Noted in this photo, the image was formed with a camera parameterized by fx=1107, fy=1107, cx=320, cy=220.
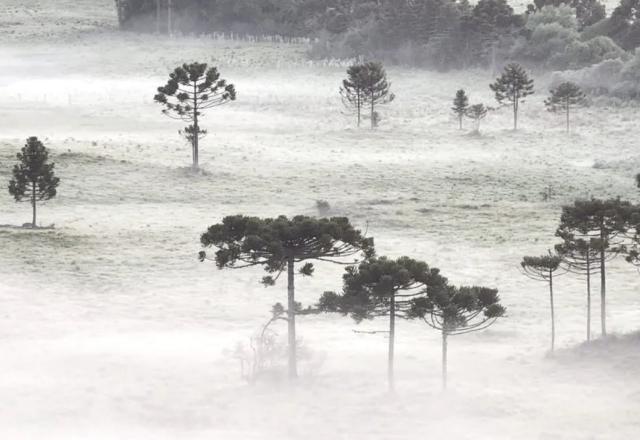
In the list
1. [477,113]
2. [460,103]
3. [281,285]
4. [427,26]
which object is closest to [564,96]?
[477,113]

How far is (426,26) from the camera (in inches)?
5758

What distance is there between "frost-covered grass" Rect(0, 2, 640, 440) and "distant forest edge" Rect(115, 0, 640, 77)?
20.3 m

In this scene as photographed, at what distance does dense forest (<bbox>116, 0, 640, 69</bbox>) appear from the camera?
139500 mm

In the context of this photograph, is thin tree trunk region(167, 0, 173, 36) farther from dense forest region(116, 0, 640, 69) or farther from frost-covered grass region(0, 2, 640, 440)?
frost-covered grass region(0, 2, 640, 440)

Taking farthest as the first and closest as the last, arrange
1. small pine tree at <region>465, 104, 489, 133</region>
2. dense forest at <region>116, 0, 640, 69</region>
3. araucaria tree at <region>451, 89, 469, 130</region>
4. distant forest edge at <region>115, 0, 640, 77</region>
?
dense forest at <region>116, 0, 640, 69</region> < distant forest edge at <region>115, 0, 640, 77</region> < small pine tree at <region>465, 104, 489, 133</region> < araucaria tree at <region>451, 89, 469, 130</region>

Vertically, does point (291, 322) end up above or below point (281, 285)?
above

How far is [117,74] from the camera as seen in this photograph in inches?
→ 5448

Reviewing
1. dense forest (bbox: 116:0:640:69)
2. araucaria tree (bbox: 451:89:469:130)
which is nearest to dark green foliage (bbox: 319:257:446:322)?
araucaria tree (bbox: 451:89:469:130)

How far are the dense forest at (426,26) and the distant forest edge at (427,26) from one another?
5.0 inches

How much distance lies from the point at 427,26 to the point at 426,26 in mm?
132

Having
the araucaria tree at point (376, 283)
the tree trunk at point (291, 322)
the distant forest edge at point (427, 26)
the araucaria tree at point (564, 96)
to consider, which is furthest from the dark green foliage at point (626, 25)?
the araucaria tree at point (376, 283)

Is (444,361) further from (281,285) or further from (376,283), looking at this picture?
(281,285)

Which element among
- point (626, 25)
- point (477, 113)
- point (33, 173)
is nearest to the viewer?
point (33, 173)

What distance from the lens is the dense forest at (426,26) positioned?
458 ft
